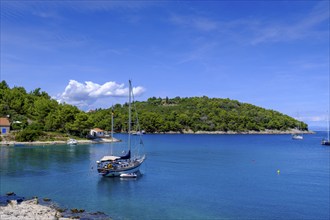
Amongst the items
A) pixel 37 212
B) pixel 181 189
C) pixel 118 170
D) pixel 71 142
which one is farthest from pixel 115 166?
pixel 71 142

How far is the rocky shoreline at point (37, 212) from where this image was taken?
24.7 meters

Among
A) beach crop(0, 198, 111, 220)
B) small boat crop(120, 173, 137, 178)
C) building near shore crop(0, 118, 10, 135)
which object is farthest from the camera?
building near shore crop(0, 118, 10, 135)

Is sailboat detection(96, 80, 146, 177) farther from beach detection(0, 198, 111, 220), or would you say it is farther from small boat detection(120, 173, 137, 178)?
beach detection(0, 198, 111, 220)

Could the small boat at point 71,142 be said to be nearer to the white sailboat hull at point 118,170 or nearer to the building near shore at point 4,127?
the building near shore at point 4,127

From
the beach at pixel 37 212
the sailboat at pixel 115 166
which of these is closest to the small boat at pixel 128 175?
the sailboat at pixel 115 166

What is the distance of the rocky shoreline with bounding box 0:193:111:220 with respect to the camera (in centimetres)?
2473

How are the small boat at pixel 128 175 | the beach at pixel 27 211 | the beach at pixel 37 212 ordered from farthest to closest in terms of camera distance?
1. the small boat at pixel 128 175
2. the beach at pixel 37 212
3. the beach at pixel 27 211

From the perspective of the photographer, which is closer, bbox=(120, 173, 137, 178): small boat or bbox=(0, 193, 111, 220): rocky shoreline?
bbox=(0, 193, 111, 220): rocky shoreline

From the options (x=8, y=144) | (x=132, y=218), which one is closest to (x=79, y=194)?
(x=132, y=218)

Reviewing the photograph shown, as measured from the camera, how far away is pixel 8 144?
89062mm

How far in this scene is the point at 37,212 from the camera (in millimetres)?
26422

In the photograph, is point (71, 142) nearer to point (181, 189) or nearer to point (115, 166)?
point (115, 166)

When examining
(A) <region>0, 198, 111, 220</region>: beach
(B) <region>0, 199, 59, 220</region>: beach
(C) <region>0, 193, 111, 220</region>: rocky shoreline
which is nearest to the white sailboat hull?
(C) <region>0, 193, 111, 220</region>: rocky shoreline

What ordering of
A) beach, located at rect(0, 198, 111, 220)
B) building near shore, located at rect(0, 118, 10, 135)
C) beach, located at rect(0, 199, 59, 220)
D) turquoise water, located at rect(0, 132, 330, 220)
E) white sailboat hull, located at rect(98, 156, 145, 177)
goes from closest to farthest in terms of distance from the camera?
beach, located at rect(0, 199, 59, 220) < beach, located at rect(0, 198, 111, 220) < turquoise water, located at rect(0, 132, 330, 220) < white sailboat hull, located at rect(98, 156, 145, 177) < building near shore, located at rect(0, 118, 10, 135)
